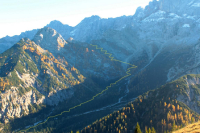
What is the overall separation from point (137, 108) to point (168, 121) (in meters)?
40.5

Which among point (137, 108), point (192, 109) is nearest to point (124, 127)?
point (137, 108)

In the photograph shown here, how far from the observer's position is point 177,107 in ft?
579

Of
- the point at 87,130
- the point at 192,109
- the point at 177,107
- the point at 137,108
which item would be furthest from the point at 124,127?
the point at 192,109

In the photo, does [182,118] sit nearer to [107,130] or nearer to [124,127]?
[124,127]

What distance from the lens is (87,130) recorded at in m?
195

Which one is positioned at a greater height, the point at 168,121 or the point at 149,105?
the point at 149,105

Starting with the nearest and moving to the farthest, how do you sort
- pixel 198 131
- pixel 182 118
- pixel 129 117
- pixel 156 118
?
pixel 198 131, pixel 182 118, pixel 156 118, pixel 129 117

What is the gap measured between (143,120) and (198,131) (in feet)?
289

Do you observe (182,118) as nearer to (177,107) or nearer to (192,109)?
(177,107)

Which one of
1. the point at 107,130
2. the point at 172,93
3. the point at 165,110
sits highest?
the point at 172,93

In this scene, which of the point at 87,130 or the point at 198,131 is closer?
the point at 198,131

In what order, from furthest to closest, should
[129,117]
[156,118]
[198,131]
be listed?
[129,117]
[156,118]
[198,131]

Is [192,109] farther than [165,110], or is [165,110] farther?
[192,109]

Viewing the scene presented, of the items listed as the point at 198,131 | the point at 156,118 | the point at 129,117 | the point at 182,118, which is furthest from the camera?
the point at 129,117
